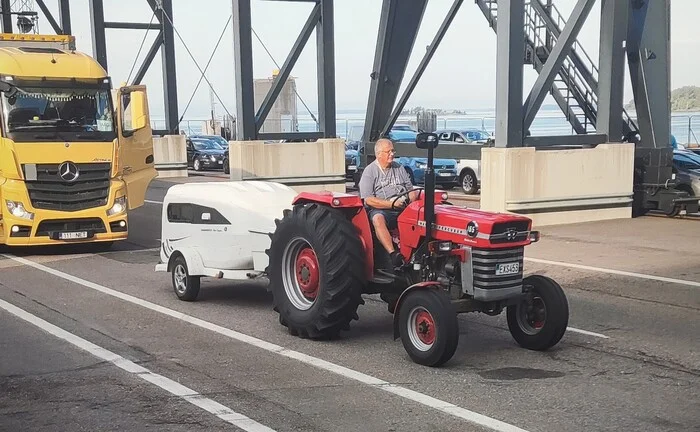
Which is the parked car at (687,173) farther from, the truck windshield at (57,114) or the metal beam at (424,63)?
the truck windshield at (57,114)

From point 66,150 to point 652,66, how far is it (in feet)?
41.2

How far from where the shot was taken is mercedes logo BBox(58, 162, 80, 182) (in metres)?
13.7

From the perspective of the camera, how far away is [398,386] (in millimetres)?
6547

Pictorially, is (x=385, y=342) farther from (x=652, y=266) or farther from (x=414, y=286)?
(x=652, y=266)

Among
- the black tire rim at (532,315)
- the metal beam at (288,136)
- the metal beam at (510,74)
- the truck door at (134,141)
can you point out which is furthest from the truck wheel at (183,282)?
the metal beam at (288,136)

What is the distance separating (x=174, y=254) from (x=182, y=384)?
12.5 ft

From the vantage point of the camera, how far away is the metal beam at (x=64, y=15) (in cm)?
3681

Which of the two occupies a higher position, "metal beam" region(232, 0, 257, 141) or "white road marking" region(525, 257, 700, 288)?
"metal beam" region(232, 0, 257, 141)

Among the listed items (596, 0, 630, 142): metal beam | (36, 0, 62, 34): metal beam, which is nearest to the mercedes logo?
(596, 0, 630, 142): metal beam

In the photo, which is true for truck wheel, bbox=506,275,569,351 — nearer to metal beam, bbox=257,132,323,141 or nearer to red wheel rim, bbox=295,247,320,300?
red wheel rim, bbox=295,247,320,300

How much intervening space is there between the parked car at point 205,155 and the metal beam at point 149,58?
6190mm

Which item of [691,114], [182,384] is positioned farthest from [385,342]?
[691,114]

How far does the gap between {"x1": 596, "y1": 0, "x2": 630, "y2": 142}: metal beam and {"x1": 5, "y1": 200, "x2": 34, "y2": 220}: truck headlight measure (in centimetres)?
1169

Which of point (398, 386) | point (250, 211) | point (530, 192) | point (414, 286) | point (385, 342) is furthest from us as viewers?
point (530, 192)
